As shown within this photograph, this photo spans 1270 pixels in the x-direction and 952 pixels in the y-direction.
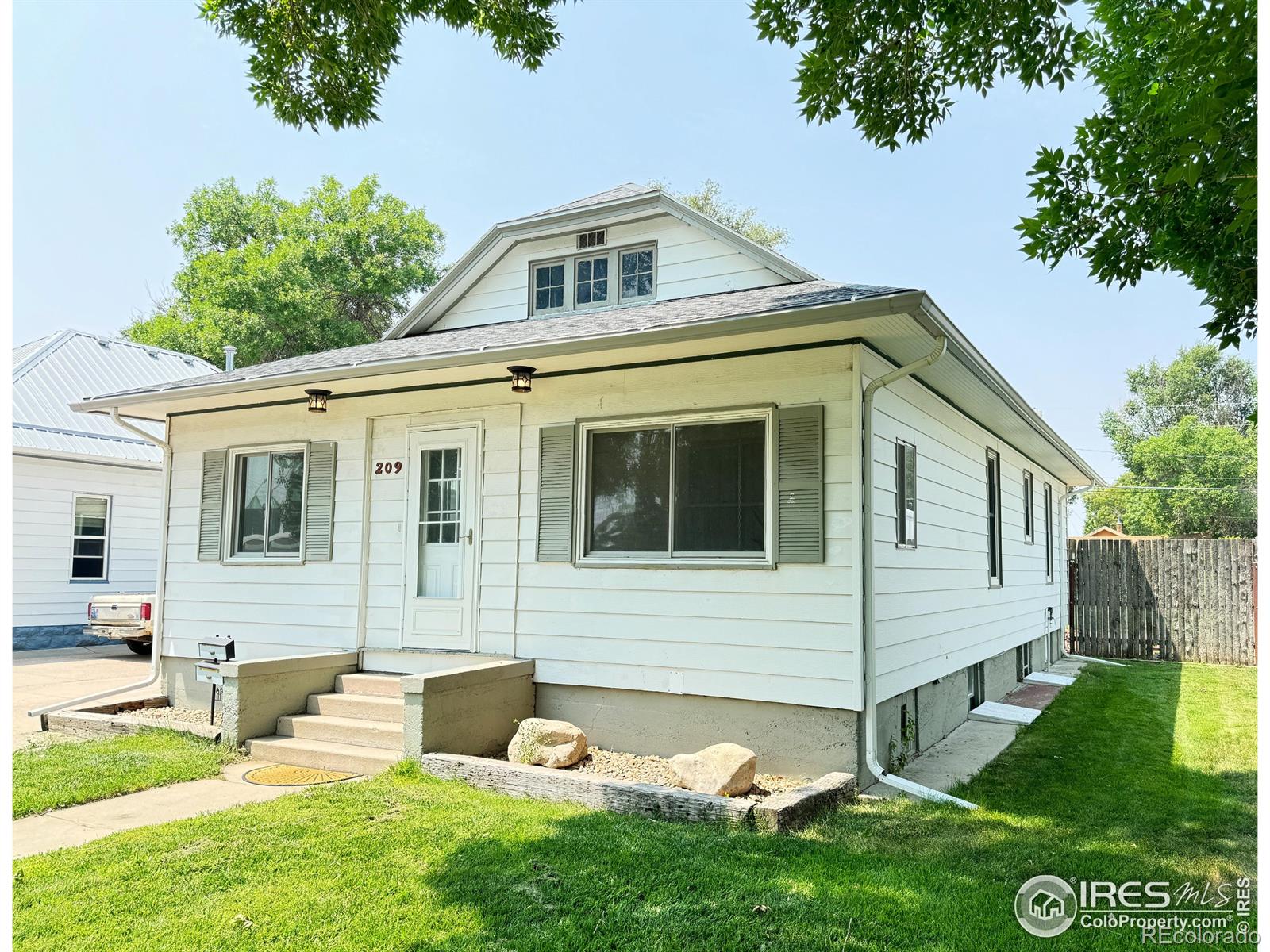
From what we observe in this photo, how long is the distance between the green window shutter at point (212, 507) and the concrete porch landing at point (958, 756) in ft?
21.2

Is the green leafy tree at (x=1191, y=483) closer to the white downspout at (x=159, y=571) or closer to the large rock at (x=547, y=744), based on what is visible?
the large rock at (x=547, y=744)

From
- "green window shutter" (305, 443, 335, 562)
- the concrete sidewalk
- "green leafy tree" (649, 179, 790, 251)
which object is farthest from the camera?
"green leafy tree" (649, 179, 790, 251)

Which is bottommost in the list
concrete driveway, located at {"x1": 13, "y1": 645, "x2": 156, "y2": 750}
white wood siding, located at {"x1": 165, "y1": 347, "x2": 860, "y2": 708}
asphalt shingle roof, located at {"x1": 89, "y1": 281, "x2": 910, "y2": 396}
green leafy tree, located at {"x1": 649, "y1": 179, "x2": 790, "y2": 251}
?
concrete driveway, located at {"x1": 13, "y1": 645, "x2": 156, "y2": 750}

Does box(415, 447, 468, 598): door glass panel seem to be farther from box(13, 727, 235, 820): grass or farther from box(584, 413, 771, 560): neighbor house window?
box(13, 727, 235, 820): grass

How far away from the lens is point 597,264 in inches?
360

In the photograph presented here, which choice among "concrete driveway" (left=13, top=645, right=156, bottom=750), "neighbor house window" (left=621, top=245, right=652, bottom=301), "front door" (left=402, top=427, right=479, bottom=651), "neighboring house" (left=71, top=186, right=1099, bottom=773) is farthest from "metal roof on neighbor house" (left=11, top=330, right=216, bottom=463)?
"neighbor house window" (left=621, top=245, right=652, bottom=301)

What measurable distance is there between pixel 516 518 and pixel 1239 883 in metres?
5.03

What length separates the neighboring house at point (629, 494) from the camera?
589cm

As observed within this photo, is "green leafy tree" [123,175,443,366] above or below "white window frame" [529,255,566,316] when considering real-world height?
above

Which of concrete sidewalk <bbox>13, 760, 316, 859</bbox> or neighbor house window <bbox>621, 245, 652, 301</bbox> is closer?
concrete sidewalk <bbox>13, 760, 316, 859</bbox>

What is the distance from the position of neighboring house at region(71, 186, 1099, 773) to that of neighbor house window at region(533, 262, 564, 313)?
3 centimetres

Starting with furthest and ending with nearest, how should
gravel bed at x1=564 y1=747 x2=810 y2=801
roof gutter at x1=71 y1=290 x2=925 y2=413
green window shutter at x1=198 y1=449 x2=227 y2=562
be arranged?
green window shutter at x1=198 y1=449 x2=227 y2=562 → gravel bed at x1=564 y1=747 x2=810 y2=801 → roof gutter at x1=71 y1=290 x2=925 y2=413

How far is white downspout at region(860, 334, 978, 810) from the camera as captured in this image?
5707 millimetres

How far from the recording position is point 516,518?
23.3ft
